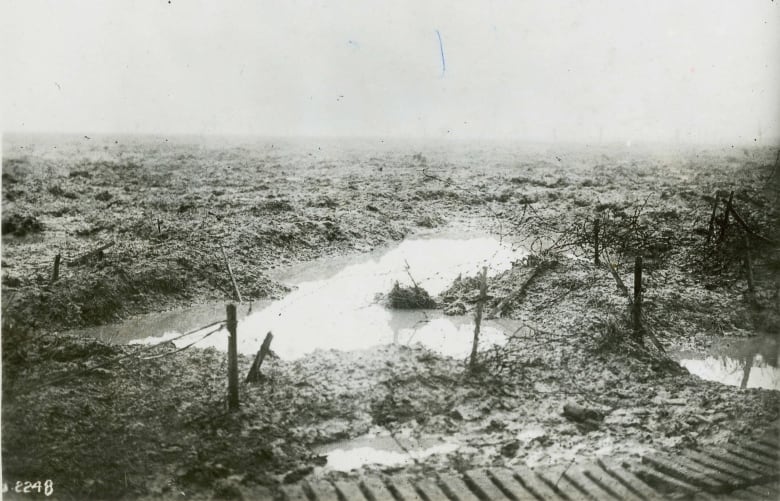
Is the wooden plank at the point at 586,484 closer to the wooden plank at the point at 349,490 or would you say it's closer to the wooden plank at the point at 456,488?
the wooden plank at the point at 456,488

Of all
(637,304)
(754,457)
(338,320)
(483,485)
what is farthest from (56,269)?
(754,457)

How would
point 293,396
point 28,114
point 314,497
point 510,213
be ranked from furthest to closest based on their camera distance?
point 510,213 → point 28,114 → point 293,396 → point 314,497

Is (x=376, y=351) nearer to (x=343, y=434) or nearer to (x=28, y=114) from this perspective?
(x=343, y=434)

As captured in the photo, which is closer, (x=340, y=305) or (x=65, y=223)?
(x=340, y=305)

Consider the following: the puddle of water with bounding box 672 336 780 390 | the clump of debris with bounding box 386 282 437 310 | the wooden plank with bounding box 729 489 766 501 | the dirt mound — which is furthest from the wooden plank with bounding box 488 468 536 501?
the dirt mound

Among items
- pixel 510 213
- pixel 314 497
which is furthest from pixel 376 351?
pixel 510 213

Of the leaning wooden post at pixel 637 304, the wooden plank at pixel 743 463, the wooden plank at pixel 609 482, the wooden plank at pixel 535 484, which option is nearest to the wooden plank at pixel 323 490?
the wooden plank at pixel 535 484

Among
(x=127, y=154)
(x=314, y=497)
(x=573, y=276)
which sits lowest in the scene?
(x=314, y=497)

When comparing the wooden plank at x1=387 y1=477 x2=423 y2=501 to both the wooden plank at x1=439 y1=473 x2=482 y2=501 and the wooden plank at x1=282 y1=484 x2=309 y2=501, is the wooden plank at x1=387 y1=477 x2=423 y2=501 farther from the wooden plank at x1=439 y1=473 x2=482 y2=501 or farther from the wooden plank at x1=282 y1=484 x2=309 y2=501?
the wooden plank at x1=282 y1=484 x2=309 y2=501
